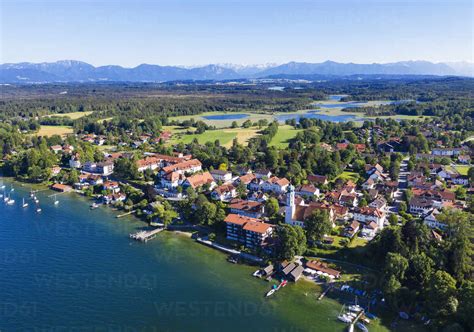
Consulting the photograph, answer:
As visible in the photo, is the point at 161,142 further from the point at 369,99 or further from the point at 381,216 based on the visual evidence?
the point at 369,99

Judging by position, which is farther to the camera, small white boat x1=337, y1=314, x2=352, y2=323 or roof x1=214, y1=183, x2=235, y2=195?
roof x1=214, y1=183, x2=235, y2=195

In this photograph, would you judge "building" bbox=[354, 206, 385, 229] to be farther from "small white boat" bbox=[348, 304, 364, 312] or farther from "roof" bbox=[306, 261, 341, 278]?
"small white boat" bbox=[348, 304, 364, 312]

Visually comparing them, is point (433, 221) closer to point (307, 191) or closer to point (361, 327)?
point (307, 191)

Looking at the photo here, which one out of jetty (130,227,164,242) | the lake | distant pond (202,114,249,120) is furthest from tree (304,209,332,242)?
distant pond (202,114,249,120)

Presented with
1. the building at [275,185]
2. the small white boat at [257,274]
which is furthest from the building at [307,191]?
the small white boat at [257,274]

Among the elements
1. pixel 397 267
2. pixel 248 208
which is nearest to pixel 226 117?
pixel 248 208

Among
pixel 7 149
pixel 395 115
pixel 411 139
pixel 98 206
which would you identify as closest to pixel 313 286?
pixel 98 206

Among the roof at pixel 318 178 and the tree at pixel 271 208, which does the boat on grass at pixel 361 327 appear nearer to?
the tree at pixel 271 208
